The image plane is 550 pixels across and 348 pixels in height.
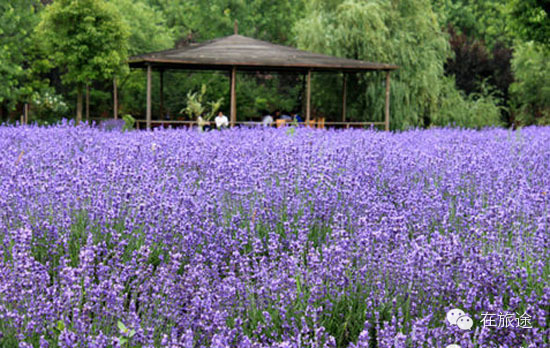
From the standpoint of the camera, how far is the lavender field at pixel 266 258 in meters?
2.66

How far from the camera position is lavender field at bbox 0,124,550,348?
266cm

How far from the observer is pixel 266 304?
307 centimetres

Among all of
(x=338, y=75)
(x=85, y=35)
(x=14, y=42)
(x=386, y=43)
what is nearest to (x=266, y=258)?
(x=85, y=35)

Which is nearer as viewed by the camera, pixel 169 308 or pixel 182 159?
pixel 169 308

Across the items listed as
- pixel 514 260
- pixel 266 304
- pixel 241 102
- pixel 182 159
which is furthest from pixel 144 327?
pixel 241 102

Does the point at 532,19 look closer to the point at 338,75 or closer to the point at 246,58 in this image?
the point at 246,58

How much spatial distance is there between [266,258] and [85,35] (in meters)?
17.4

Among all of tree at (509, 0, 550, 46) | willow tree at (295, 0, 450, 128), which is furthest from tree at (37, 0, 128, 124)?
tree at (509, 0, 550, 46)

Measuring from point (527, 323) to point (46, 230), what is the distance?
8.16ft

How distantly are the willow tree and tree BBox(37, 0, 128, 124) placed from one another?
7092mm

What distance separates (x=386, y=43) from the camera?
76.2 feet

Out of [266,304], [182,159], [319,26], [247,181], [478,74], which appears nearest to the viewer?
[266,304]

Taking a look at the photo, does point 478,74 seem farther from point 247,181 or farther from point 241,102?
point 247,181

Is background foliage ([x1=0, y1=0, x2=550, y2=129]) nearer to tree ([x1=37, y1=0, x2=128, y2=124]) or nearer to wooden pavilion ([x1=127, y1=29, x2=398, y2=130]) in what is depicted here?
tree ([x1=37, y1=0, x2=128, y2=124])
